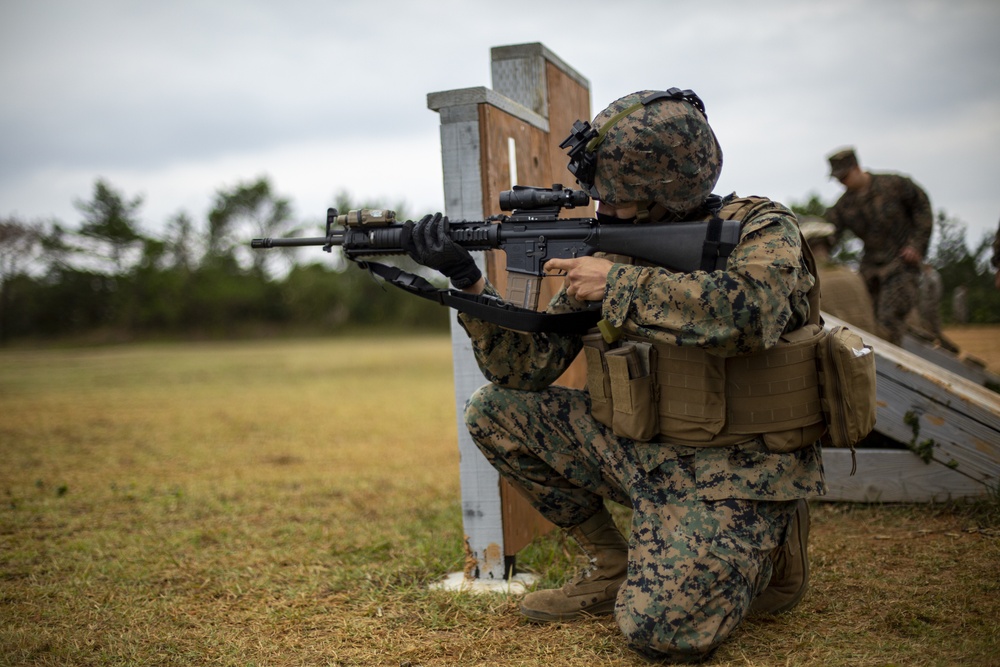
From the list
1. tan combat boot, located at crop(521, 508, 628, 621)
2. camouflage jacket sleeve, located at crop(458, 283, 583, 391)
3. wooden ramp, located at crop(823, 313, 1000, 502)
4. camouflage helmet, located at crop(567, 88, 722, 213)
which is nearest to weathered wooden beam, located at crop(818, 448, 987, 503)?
wooden ramp, located at crop(823, 313, 1000, 502)

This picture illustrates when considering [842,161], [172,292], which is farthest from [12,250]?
[842,161]

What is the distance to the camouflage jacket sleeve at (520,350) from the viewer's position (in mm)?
3100

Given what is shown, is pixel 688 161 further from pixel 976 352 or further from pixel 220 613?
pixel 976 352

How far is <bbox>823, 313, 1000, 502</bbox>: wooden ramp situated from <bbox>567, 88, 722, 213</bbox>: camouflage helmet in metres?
1.95

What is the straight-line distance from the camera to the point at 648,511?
278 cm

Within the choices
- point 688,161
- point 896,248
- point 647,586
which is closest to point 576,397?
point 647,586

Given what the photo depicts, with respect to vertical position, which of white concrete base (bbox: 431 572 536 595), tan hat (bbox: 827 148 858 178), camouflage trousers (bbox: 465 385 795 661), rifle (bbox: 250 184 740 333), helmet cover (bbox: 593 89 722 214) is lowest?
white concrete base (bbox: 431 572 536 595)

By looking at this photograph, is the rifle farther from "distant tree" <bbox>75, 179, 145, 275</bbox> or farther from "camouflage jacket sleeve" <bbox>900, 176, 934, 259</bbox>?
"distant tree" <bbox>75, 179, 145, 275</bbox>

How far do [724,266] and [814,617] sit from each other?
136 cm

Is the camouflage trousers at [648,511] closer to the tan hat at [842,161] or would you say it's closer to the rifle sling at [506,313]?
the rifle sling at [506,313]

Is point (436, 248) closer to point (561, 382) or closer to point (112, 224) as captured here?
point (561, 382)

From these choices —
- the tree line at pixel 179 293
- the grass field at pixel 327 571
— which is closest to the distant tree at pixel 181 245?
the tree line at pixel 179 293

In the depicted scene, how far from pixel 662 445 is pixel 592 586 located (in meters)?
0.64

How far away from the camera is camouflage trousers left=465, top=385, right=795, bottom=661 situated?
100 inches
